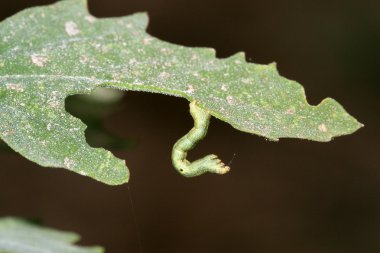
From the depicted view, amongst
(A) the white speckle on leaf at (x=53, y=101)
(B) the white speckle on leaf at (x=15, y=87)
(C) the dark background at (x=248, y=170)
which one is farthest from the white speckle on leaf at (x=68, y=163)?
→ (C) the dark background at (x=248, y=170)

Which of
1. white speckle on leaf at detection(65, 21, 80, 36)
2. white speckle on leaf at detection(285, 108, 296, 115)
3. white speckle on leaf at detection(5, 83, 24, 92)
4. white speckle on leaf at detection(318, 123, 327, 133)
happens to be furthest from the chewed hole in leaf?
white speckle on leaf at detection(318, 123, 327, 133)

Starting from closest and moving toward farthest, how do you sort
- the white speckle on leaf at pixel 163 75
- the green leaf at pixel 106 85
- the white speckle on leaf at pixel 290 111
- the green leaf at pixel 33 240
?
1. the green leaf at pixel 33 240
2. the green leaf at pixel 106 85
3. the white speckle on leaf at pixel 290 111
4. the white speckle on leaf at pixel 163 75

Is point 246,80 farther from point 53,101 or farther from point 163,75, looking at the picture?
point 53,101

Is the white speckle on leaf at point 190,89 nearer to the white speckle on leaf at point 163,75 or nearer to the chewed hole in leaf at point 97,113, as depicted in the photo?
the white speckle on leaf at point 163,75

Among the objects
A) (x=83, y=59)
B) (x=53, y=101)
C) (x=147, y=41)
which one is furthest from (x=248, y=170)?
(x=53, y=101)

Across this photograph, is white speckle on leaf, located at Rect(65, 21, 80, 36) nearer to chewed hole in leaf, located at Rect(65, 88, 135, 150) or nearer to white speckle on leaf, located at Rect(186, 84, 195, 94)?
chewed hole in leaf, located at Rect(65, 88, 135, 150)

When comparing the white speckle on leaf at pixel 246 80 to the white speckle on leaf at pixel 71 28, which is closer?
the white speckle on leaf at pixel 246 80

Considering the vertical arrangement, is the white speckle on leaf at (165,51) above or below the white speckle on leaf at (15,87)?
above

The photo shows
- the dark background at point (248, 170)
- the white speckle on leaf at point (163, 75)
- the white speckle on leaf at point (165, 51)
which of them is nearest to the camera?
the white speckle on leaf at point (163, 75)
